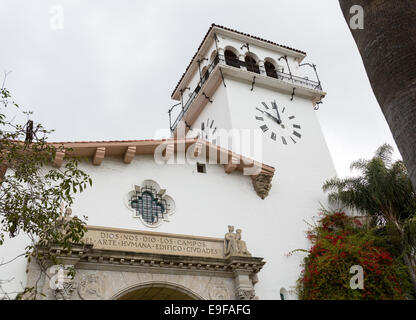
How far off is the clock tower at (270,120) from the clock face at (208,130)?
0.06m

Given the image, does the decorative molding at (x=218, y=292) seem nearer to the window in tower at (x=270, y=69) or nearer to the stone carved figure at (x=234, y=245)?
the stone carved figure at (x=234, y=245)

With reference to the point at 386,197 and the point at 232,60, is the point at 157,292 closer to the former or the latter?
the point at 386,197

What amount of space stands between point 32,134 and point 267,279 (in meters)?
9.91

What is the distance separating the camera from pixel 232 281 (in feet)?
50.2

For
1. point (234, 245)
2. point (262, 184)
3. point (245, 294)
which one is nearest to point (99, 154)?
point (234, 245)

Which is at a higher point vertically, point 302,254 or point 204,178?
point 204,178

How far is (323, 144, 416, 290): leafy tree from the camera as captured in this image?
657 inches

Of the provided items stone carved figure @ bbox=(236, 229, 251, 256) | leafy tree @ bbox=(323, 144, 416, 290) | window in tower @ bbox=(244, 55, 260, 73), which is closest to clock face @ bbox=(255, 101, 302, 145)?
window in tower @ bbox=(244, 55, 260, 73)

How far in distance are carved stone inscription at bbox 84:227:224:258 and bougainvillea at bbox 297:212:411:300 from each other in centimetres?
342

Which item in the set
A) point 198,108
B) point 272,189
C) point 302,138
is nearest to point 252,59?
point 198,108

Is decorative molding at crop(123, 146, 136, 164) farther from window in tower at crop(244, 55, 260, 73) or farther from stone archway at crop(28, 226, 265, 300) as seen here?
window in tower at crop(244, 55, 260, 73)

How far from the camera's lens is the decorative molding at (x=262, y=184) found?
61.1ft

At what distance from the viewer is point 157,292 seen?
14.8 metres
